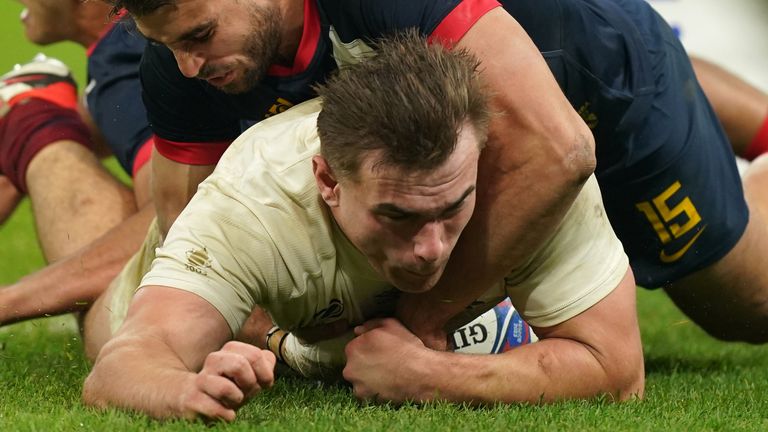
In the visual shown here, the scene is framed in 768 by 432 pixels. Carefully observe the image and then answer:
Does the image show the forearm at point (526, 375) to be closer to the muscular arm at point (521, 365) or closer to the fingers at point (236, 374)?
the muscular arm at point (521, 365)

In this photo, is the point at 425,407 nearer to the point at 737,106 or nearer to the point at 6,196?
the point at 737,106

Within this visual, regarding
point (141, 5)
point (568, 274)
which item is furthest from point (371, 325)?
point (141, 5)

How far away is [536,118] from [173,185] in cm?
146

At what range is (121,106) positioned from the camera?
582 centimetres

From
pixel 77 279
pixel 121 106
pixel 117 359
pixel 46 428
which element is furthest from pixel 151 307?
pixel 121 106

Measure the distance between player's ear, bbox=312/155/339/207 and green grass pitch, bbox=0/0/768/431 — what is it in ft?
1.75

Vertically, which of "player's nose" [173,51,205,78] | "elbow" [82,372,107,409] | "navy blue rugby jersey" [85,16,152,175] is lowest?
"navy blue rugby jersey" [85,16,152,175]

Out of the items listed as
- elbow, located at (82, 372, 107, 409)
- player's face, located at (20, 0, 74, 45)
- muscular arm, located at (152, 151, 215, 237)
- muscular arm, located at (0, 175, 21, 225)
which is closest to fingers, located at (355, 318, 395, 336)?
elbow, located at (82, 372, 107, 409)

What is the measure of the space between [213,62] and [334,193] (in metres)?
0.63

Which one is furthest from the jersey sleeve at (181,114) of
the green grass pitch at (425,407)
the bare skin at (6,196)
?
the bare skin at (6,196)

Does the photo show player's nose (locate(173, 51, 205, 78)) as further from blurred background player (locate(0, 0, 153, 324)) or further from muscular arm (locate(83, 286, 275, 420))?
blurred background player (locate(0, 0, 153, 324))

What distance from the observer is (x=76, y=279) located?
15.5 ft

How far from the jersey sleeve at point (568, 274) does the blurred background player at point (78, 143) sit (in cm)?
185

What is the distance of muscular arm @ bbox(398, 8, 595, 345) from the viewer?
3.30 metres
